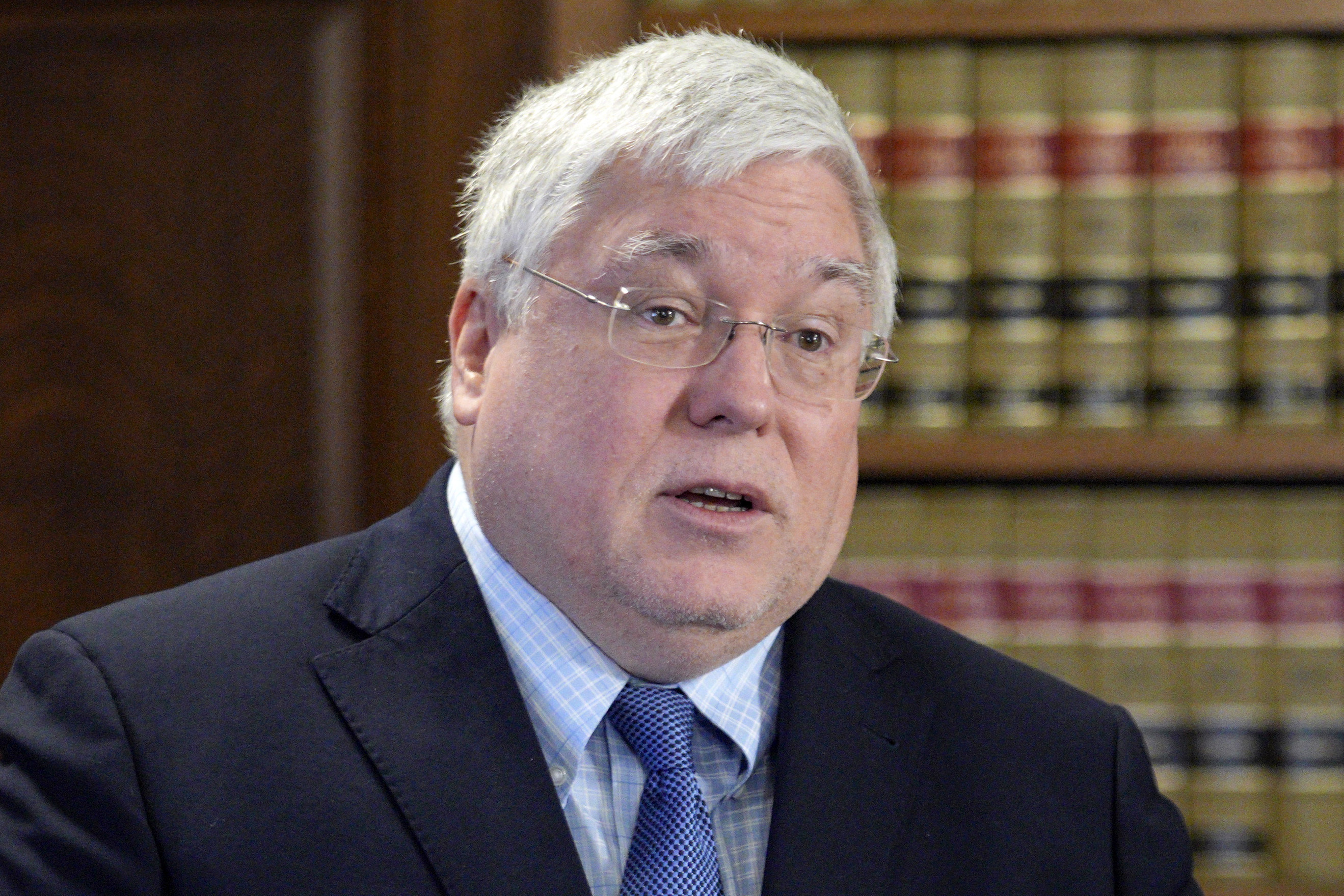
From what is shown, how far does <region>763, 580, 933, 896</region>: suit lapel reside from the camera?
50.8 inches

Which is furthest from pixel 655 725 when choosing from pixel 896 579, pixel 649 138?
pixel 896 579

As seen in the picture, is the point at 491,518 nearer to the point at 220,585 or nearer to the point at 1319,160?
the point at 220,585

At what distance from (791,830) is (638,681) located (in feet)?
0.62

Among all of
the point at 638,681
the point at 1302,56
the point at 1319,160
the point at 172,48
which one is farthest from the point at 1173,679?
the point at 172,48

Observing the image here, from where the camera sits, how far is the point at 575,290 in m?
1.29

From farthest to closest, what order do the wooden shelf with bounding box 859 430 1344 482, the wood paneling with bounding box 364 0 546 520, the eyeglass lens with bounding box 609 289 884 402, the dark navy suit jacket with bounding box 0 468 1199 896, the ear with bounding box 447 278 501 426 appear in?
the wood paneling with bounding box 364 0 546 520
the wooden shelf with bounding box 859 430 1344 482
the ear with bounding box 447 278 501 426
the eyeglass lens with bounding box 609 289 884 402
the dark navy suit jacket with bounding box 0 468 1199 896

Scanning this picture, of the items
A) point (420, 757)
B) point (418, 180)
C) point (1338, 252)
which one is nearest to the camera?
point (420, 757)

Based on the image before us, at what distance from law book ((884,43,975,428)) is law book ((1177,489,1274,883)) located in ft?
1.29

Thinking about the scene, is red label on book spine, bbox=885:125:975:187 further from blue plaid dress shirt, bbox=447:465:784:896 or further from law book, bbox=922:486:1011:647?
blue plaid dress shirt, bbox=447:465:784:896

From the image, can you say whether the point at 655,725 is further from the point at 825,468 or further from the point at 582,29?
the point at 582,29

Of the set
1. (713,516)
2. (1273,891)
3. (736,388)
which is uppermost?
(736,388)

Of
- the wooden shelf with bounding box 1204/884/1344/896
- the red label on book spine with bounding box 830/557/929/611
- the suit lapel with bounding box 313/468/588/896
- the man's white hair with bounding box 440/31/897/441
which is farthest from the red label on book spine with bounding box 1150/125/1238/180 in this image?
the suit lapel with bounding box 313/468/588/896

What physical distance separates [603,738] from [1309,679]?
1158 mm

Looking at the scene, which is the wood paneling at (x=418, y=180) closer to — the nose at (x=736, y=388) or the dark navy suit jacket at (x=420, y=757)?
the dark navy suit jacket at (x=420, y=757)
